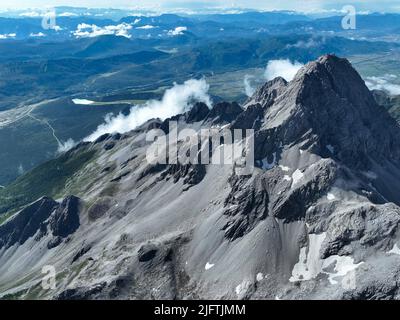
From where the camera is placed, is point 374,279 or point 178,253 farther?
point 178,253

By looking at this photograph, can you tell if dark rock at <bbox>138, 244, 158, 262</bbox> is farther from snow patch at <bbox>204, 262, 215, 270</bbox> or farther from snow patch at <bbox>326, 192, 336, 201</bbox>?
snow patch at <bbox>326, 192, 336, 201</bbox>

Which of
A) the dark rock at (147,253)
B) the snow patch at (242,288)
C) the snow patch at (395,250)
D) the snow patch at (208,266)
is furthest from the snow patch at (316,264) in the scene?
the dark rock at (147,253)

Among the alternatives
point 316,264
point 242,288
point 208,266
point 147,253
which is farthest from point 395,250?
point 147,253

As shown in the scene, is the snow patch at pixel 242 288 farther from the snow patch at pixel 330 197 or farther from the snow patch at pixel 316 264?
the snow patch at pixel 330 197

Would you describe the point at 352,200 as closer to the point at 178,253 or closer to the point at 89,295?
the point at 178,253

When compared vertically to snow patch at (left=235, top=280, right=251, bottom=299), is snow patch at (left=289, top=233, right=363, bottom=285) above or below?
above

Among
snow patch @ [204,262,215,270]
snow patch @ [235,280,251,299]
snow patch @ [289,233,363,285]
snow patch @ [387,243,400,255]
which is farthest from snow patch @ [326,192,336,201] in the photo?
snow patch @ [204,262,215,270]

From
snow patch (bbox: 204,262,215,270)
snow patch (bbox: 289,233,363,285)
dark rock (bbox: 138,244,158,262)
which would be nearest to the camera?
snow patch (bbox: 289,233,363,285)

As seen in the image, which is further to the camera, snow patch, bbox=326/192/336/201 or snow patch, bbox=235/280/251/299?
snow patch, bbox=326/192/336/201
